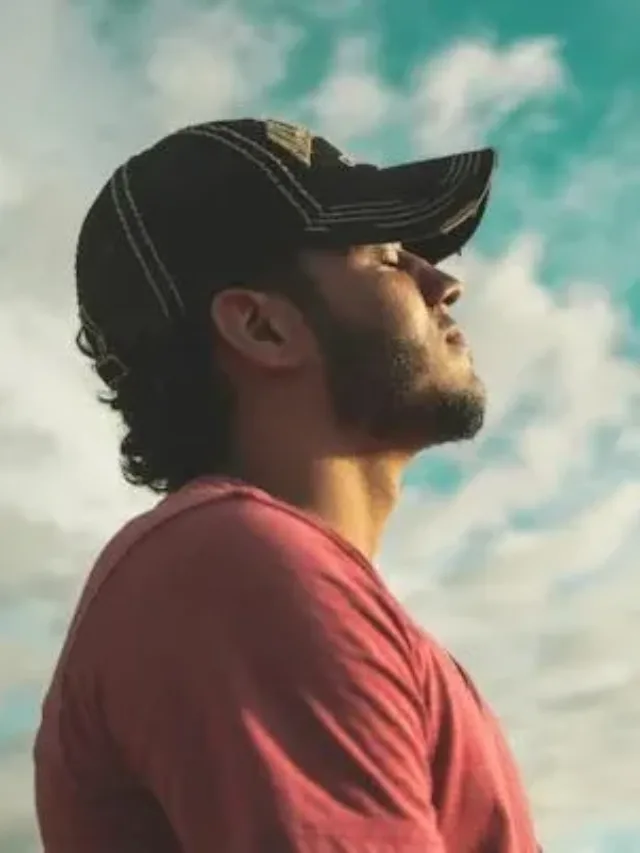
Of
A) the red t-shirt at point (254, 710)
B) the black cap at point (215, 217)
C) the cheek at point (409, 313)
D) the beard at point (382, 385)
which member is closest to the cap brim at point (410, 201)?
the black cap at point (215, 217)

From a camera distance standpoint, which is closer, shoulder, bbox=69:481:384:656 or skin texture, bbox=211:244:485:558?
shoulder, bbox=69:481:384:656

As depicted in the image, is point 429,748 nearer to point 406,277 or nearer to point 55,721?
point 55,721

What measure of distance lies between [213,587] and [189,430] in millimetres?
1426

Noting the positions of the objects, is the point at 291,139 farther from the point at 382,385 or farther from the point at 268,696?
the point at 268,696

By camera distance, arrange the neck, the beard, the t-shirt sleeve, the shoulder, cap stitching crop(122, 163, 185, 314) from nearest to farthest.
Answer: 1. the t-shirt sleeve
2. the shoulder
3. the neck
4. the beard
5. cap stitching crop(122, 163, 185, 314)

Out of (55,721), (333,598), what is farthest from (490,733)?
(55,721)

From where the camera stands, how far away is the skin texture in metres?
4.78

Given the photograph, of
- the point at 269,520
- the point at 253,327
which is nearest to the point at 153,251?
the point at 253,327

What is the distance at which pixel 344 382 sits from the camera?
4898mm

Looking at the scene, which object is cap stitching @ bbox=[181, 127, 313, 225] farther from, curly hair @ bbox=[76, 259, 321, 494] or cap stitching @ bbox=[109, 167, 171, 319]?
cap stitching @ bbox=[109, 167, 171, 319]

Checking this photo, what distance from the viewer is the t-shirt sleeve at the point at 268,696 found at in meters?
3.39

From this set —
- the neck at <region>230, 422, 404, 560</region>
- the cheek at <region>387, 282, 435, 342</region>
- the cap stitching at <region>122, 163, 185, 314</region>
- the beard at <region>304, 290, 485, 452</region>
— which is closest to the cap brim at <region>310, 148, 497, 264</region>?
the cheek at <region>387, 282, 435, 342</region>

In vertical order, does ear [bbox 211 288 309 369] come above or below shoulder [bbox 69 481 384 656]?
above

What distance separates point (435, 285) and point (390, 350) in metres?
0.36
